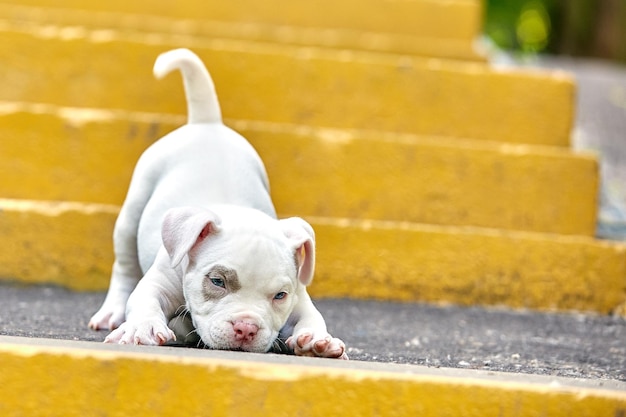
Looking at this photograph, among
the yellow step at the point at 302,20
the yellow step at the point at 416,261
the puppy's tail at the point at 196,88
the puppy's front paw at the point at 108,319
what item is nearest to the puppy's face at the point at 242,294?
the puppy's front paw at the point at 108,319

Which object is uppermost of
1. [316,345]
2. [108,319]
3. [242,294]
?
[242,294]

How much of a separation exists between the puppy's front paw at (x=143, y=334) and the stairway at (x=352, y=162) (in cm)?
136

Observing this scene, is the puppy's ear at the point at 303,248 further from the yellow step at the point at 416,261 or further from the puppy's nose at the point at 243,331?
the yellow step at the point at 416,261

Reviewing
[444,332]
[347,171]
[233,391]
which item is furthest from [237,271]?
[347,171]

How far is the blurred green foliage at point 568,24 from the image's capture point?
10.7 m

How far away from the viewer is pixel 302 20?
19.4 feet

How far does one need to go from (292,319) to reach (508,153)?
6.23 ft

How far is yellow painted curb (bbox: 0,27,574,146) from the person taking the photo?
467 cm

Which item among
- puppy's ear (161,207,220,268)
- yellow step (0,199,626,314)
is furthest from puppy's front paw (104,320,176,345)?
yellow step (0,199,626,314)

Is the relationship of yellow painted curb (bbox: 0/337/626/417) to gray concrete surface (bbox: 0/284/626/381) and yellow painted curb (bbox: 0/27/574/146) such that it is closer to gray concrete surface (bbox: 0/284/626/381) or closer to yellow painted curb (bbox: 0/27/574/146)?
gray concrete surface (bbox: 0/284/626/381)

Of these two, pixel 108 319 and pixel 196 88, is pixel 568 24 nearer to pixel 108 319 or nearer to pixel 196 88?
pixel 196 88

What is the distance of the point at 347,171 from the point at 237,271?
1.85 metres

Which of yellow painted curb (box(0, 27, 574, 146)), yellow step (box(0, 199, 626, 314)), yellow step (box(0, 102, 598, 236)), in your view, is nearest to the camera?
yellow step (box(0, 199, 626, 314))

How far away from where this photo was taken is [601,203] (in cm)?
478
